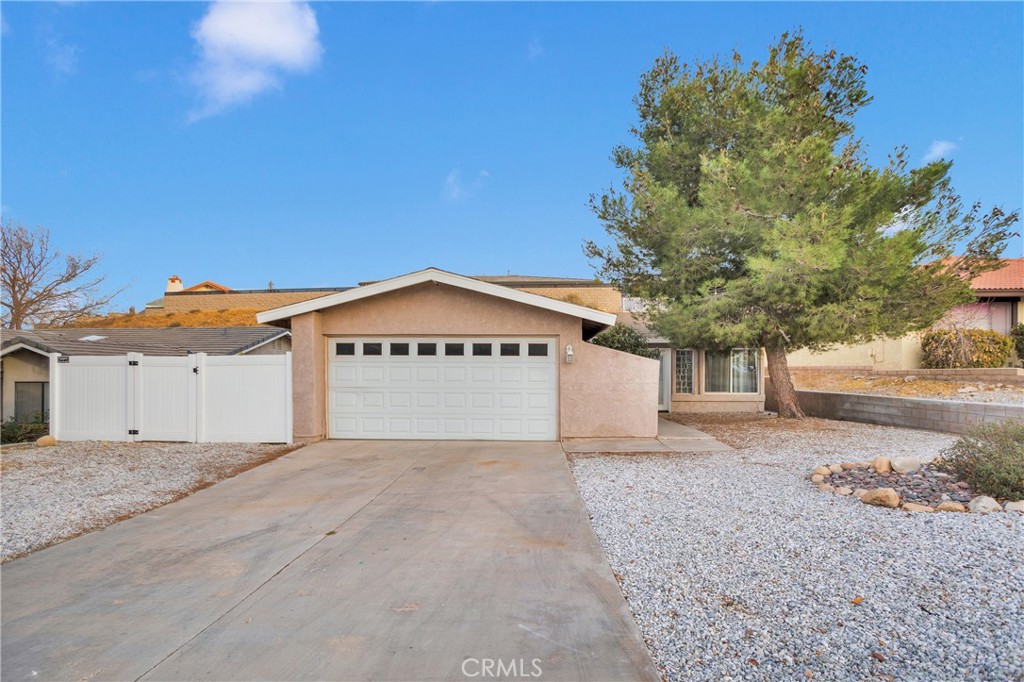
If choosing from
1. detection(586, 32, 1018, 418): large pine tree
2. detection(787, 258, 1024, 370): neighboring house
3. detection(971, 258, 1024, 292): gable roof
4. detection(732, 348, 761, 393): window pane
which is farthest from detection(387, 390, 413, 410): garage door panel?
detection(971, 258, 1024, 292): gable roof

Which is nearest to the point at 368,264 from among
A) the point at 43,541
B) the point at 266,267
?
the point at 266,267

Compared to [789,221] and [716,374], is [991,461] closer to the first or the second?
[789,221]

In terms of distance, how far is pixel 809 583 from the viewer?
377 centimetres

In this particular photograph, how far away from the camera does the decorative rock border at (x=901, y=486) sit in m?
5.41

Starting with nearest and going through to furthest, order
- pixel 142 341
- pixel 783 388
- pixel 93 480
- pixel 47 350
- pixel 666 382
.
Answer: pixel 93 480
pixel 47 350
pixel 783 388
pixel 142 341
pixel 666 382

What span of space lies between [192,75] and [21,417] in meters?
10.1

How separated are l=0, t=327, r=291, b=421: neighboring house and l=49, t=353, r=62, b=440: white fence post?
2.65m

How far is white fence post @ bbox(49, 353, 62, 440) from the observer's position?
1073 cm

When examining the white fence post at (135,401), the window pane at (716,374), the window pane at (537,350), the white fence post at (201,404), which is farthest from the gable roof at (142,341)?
the window pane at (716,374)

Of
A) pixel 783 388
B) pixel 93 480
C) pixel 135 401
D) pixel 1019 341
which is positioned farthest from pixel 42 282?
pixel 1019 341

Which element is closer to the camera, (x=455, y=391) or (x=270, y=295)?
(x=455, y=391)

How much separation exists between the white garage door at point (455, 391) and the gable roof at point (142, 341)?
469cm

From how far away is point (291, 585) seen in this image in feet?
13.1

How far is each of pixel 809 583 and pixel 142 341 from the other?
57.2 ft
